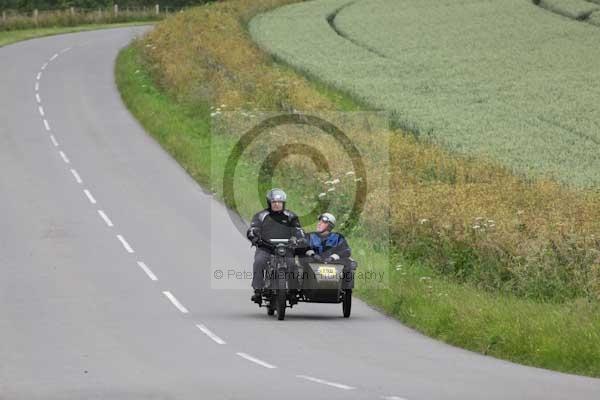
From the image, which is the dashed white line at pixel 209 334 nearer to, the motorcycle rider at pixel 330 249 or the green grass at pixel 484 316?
the motorcycle rider at pixel 330 249

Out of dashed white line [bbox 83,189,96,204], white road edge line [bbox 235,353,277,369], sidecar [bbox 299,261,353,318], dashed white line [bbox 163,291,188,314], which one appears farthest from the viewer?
dashed white line [bbox 83,189,96,204]

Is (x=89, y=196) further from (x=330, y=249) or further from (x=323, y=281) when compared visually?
(x=323, y=281)

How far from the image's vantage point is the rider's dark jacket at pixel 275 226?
20.4m

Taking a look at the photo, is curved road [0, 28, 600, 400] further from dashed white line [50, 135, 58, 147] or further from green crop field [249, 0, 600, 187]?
green crop field [249, 0, 600, 187]

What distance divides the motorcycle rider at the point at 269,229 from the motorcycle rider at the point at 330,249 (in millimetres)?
281

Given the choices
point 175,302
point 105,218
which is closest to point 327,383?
point 175,302

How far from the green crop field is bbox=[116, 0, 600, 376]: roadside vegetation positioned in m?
1.88

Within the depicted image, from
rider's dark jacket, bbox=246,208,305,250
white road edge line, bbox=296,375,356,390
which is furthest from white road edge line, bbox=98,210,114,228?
white road edge line, bbox=296,375,356,390

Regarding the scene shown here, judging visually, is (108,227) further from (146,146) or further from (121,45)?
(121,45)

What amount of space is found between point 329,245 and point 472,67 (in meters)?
32.5

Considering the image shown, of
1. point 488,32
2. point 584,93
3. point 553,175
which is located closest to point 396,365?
point 553,175

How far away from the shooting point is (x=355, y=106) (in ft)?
137

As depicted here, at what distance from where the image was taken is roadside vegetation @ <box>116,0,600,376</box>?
17.5 metres

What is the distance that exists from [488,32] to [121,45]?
19030mm
